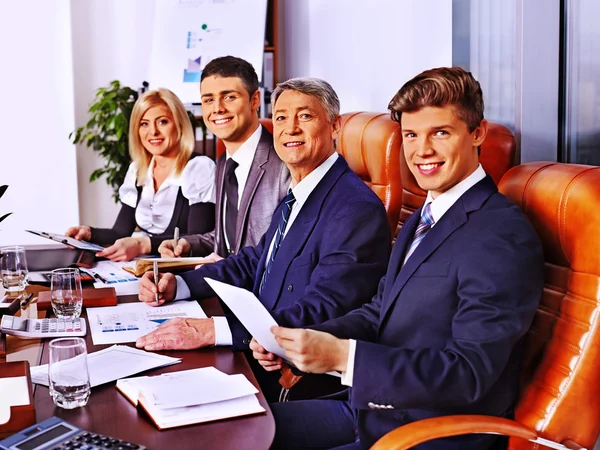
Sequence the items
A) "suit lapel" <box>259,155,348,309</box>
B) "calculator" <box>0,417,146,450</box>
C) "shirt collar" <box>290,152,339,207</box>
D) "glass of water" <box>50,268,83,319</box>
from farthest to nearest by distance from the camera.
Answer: "shirt collar" <box>290,152,339,207</box> → "suit lapel" <box>259,155,348,309</box> → "glass of water" <box>50,268,83,319</box> → "calculator" <box>0,417,146,450</box>

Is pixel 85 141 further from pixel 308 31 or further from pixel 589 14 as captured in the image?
pixel 589 14

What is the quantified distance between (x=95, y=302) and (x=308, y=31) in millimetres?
3164

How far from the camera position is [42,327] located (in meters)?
1.93

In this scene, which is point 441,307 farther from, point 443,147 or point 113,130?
point 113,130

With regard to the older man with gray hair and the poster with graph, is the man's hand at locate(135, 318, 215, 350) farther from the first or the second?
the poster with graph

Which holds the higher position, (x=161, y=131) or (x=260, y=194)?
(x=161, y=131)

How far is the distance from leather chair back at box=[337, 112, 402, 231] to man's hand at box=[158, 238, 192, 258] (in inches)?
32.6

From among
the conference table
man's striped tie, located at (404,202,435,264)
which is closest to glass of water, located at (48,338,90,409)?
the conference table

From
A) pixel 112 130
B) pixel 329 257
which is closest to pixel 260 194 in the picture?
pixel 329 257

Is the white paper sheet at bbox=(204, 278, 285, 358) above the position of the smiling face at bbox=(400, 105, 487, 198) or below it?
below

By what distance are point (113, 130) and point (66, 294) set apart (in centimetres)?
344

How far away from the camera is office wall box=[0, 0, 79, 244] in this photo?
5.41 metres

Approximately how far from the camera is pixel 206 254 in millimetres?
3211

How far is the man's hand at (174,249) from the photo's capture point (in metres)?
3.04
